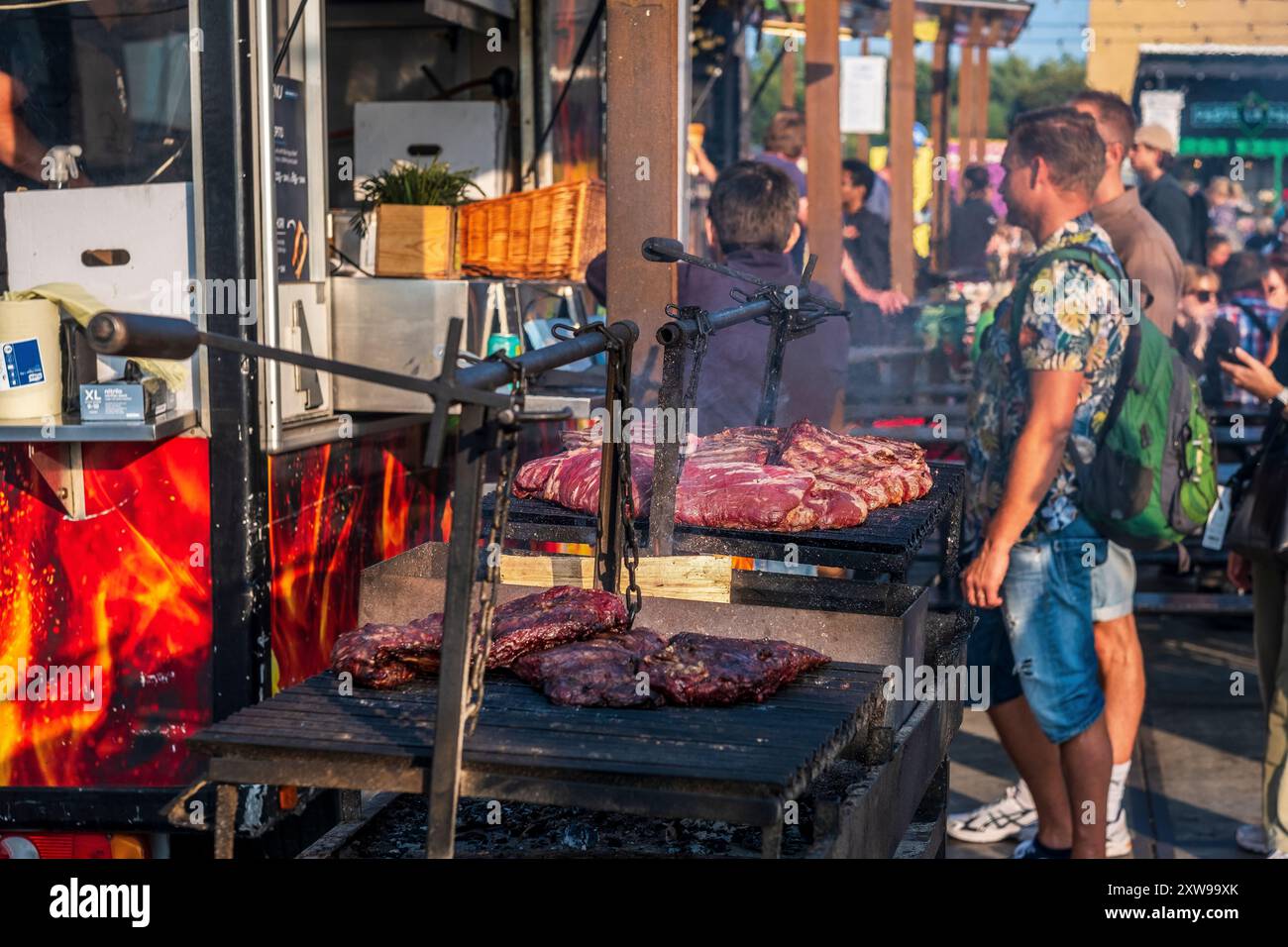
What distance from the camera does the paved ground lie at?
6316mm

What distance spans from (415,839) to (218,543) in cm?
180

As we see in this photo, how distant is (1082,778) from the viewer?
5254 mm

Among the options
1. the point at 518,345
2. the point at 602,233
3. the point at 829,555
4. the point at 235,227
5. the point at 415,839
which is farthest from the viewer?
the point at 602,233

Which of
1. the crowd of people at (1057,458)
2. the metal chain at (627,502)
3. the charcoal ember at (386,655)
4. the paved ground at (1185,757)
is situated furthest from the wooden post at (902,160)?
the charcoal ember at (386,655)

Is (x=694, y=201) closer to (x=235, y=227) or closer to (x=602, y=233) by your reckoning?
(x=602, y=233)

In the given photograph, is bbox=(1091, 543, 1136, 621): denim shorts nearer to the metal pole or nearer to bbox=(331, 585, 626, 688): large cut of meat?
bbox=(331, 585, 626, 688): large cut of meat

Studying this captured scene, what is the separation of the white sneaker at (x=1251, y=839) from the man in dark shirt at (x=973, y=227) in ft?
28.2

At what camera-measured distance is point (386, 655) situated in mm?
3279

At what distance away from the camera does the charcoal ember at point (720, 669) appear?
3.17 metres

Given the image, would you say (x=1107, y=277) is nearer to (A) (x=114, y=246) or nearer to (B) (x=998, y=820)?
(B) (x=998, y=820)

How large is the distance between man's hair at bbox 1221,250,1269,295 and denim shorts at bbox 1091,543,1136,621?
9.43m

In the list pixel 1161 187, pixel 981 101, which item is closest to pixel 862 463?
pixel 1161 187
